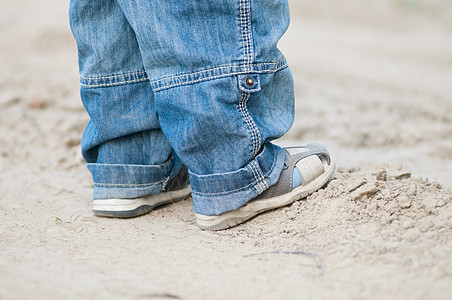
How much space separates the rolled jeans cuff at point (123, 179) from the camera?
5.85 ft

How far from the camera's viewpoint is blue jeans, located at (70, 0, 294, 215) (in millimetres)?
1496

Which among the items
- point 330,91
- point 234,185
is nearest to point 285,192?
point 234,185

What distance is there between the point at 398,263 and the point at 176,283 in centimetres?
59

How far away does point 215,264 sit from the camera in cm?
137

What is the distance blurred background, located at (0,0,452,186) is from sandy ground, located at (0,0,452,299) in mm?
15

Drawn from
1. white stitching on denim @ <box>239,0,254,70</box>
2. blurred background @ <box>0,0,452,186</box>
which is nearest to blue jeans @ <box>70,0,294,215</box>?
white stitching on denim @ <box>239,0,254,70</box>

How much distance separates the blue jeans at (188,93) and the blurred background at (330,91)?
0.78 meters

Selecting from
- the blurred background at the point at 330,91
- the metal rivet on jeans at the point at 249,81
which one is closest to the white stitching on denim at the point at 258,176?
the metal rivet on jeans at the point at 249,81

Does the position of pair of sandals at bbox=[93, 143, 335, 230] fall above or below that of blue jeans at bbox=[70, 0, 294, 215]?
below

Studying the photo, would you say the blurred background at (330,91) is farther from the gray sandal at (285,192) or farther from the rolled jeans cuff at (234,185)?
the rolled jeans cuff at (234,185)

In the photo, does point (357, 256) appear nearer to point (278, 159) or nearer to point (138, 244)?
point (278, 159)

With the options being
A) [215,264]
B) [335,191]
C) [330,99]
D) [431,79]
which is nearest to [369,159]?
[335,191]

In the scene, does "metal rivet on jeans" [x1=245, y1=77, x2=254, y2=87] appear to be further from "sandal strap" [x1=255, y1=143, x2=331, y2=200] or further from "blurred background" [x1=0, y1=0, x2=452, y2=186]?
"blurred background" [x1=0, y1=0, x2=452, y2=186]

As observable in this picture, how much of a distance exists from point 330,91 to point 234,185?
2.32 m
